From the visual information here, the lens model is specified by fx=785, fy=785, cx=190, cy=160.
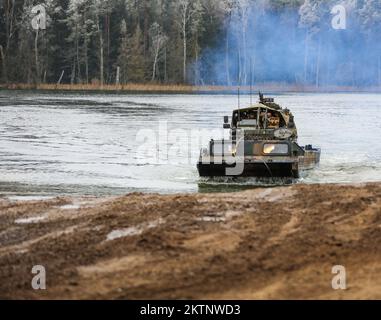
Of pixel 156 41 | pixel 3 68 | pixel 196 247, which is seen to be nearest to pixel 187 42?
pixel 156 41

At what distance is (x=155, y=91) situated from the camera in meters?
83.9

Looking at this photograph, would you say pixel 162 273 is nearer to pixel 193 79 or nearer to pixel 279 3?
pixel 193 79

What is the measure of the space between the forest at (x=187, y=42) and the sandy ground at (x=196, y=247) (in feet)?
227

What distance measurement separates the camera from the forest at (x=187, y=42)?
278 ft

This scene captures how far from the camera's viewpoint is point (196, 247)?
9.91 meters

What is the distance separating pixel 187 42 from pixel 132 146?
6415 centimetres

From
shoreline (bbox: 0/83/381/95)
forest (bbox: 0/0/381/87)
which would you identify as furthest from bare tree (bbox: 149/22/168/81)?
shoreline (bbox: 0/83/381/95)

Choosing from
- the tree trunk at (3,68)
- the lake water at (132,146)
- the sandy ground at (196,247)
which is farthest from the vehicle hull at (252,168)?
the tree trunk at (3,68)

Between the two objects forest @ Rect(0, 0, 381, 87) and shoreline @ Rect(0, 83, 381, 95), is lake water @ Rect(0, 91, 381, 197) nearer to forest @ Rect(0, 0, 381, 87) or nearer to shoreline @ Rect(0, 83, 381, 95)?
shoreline @ Rect(0, 83, 381, 95)

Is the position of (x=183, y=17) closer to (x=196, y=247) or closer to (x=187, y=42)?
(x=187, y=42)

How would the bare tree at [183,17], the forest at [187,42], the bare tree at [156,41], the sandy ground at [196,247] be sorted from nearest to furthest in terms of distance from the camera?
the sandy ground at [196,247], the forest at [187,42], the bare tree at [156,41], the bare tree at [183,17]

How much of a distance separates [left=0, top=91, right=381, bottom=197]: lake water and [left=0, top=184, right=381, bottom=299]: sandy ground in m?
5.98

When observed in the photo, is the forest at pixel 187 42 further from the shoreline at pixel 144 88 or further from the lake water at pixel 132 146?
the lake water at pixel 132 146
